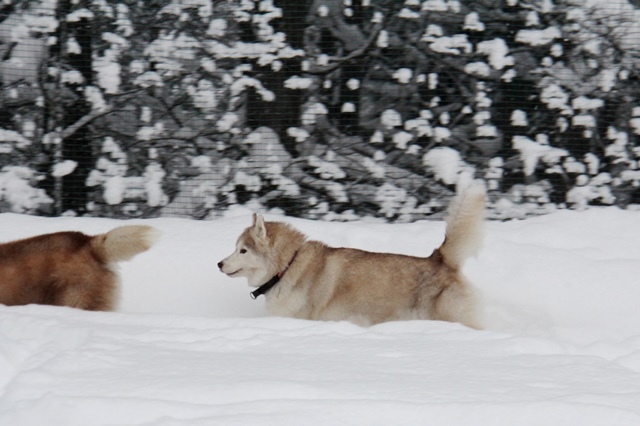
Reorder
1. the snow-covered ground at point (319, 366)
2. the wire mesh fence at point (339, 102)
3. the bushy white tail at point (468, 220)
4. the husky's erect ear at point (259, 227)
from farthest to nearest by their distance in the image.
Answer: the wire mesh fence at point (339, 102), the husky's erect ear at point (259, 227), the bushy white tail at point (468, 220), the snow-covered ground at point (319, 366)

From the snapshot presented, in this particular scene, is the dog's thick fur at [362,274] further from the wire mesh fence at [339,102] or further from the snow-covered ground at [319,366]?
the wire mesh fence at [339,102]

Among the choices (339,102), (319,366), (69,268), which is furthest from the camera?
(339,102)

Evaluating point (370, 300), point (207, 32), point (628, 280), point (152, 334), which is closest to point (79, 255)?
point (152, 334)

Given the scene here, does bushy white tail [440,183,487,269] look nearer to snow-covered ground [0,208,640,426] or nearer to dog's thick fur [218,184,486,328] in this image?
dog's thick fur [218,184,486,328]

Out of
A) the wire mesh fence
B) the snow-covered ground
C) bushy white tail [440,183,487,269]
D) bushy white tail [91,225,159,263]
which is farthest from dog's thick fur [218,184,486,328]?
the wire mesh fence

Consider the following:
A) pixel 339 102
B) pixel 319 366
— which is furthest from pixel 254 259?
pixel 339 102

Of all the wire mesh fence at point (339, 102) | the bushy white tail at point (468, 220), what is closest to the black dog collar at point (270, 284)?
the bushy white tail at point (468, 220)

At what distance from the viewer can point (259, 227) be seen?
6262mm

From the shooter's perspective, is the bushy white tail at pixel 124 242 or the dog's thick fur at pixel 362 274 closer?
the bushy white tail at pixel 124 242

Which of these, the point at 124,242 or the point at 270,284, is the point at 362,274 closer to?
the point at 270,284

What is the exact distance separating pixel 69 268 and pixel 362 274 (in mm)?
2022

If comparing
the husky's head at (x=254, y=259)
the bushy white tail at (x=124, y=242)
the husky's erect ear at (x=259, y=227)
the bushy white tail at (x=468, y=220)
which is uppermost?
the bushy white tail at (x=468, y=220)

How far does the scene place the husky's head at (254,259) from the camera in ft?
20.5

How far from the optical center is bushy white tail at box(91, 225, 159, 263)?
5.45 m
